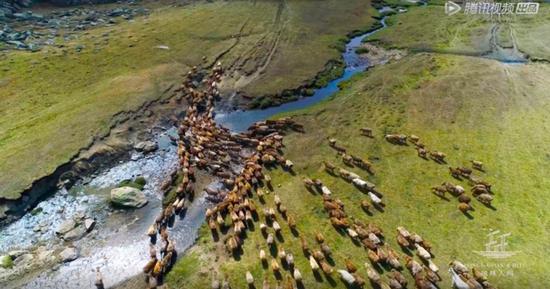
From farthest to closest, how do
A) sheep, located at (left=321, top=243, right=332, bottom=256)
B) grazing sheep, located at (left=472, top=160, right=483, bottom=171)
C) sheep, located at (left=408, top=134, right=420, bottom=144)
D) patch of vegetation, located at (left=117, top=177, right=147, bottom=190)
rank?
sheep, located at (left=408, top=134, right=420, bottom=144)
grazing sheep, located at (left=472, top=160, right=483, bottom=171)
patch of vegetation, located at (left=117, top=177, right=147, bottom=190)
sheep, located at (left=321, top=243, right=332, bottom=256)

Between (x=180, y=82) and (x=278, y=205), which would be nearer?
(x=278, y=205)

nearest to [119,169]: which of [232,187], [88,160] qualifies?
[88,160]

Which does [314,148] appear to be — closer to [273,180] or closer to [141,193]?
[273,180]

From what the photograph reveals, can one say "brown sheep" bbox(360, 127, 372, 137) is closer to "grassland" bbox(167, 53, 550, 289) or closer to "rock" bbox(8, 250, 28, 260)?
"grassland" bbox(167, 53, 550, 289)

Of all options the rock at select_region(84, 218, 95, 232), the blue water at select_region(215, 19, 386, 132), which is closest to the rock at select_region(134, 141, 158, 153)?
the blue water at select_region(215, 19, 386, 132)

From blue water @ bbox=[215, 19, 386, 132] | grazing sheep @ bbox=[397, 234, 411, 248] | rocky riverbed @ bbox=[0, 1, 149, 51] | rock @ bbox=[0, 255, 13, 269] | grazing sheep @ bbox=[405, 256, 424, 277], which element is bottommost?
grazing sheep @ bbox=[405, 256, 424, 277]
